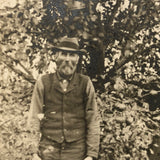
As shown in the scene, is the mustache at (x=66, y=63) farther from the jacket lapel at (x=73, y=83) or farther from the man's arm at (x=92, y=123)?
the man's arm at (x=92, y=123)

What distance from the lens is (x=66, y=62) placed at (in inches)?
89.7

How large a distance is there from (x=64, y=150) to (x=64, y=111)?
31 cm

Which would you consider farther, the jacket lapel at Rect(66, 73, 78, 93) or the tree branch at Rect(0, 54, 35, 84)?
the tree branch at Rect(0, 54, 35, 84)

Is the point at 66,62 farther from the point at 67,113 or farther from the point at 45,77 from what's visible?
the point at 67,113

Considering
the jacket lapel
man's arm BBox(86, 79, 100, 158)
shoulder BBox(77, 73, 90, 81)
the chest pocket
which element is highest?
shoulder BBox(77, 73, 90, 81)

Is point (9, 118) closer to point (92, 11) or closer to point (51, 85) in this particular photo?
point (51, 85)

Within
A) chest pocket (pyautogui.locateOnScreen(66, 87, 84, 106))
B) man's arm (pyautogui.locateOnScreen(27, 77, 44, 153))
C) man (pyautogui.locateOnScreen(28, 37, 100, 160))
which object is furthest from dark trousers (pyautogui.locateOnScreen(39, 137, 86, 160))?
chest pocket (pyautogui.locateOnScreen(66, 87, 84, 106))

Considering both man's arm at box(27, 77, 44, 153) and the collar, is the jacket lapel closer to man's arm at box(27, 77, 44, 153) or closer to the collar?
the collar

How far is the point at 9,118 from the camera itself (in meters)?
2.45

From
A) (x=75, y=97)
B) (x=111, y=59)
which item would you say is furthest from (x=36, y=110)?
(x=111, y=59)

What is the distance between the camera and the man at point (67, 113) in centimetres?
227

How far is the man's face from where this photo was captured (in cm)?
227

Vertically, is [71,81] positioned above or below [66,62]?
below

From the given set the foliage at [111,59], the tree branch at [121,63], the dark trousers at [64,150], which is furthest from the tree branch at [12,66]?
the tree branch at [121,63]
